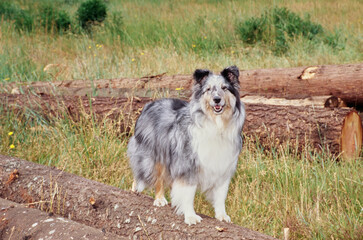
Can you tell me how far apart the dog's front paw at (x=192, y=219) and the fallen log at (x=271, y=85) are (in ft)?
9.51

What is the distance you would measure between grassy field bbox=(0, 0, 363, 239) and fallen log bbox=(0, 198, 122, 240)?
1415 mm

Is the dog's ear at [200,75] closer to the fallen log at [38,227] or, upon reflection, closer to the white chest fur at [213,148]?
the white chest fur at [213,148]

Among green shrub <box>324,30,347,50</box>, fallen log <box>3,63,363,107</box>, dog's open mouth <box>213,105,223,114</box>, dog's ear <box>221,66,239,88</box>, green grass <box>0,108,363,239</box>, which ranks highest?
dog's ear <box>221,66,239,88</box>

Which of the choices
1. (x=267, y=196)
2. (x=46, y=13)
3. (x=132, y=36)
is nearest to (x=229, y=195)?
(x=267, y=196)

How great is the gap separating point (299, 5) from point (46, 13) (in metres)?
7.44

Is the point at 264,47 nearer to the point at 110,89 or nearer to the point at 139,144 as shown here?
the point at 110,89

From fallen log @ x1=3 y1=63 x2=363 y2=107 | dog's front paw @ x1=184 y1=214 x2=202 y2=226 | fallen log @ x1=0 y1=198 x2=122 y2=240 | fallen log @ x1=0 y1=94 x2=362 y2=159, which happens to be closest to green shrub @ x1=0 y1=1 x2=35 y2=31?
fallen log @ x1=3 y1=63 x2=363 y2=107

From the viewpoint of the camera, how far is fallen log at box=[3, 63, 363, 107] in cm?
599

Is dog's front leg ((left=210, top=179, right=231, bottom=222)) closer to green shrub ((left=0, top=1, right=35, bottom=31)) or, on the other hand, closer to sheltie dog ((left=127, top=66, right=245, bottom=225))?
sheltie dog ((left=127, top=66, right=245, bottom=225))

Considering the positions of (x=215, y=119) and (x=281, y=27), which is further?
(x=281, y=27)

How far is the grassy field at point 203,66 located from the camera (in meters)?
3.78

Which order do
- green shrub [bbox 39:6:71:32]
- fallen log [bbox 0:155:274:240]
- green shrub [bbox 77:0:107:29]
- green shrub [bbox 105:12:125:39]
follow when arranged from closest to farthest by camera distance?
fallen log [bbox 0:155:274:240], green shrub [bbox 105:12:125:39], green shrub [bbox 39:6:71:32], green shrub [bbox 77:0:107:29]

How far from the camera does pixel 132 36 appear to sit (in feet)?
35.3

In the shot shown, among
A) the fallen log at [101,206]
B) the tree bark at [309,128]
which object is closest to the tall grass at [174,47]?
the tree bark at [309,128]
